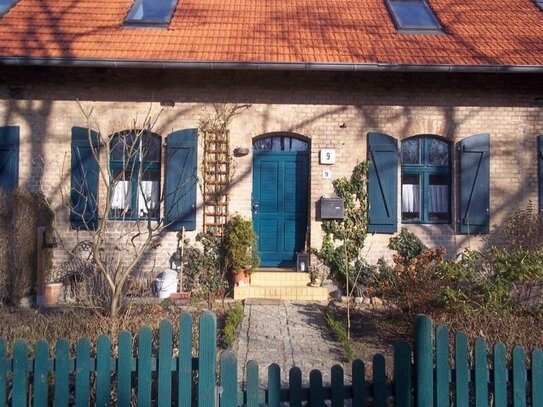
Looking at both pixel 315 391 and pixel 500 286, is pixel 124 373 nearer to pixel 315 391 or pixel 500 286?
pixel 315 391

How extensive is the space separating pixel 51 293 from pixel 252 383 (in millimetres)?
6869

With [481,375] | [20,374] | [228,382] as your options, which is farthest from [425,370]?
→ [20,374]

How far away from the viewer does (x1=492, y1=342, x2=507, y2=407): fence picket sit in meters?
3.62

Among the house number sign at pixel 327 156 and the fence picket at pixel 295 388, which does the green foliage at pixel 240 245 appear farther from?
the fence picket at pixel 295 388

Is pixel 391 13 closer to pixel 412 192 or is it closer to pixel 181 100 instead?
pixel 412 192

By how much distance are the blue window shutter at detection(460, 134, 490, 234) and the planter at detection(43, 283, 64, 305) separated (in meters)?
7.07

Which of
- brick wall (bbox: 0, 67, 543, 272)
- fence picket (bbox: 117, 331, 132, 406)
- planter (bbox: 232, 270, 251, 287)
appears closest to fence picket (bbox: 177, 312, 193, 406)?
fence picket (bbox: 117, 331, 132, 406)

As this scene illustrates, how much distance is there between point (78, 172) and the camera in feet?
33.9

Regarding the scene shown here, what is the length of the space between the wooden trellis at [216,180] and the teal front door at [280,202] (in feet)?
2.14

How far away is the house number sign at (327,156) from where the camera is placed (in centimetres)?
1044

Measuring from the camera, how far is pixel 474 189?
410 inches

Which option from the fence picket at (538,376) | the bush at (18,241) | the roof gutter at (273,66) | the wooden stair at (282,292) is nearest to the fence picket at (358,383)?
the fence picket at (538,376)

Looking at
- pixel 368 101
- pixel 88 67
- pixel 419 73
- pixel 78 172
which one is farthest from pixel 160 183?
pixel 419 73

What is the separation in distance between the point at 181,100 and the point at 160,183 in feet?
5.07
